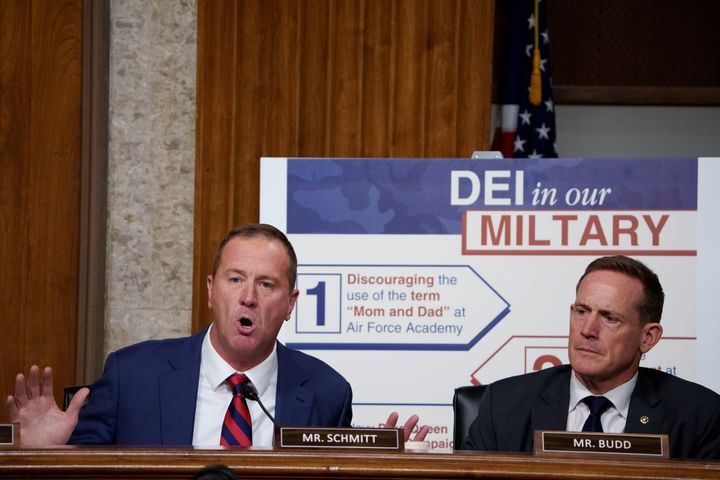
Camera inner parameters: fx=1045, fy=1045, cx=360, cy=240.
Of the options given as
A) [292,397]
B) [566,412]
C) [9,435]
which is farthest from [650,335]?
[9,435]

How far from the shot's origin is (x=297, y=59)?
4785mm

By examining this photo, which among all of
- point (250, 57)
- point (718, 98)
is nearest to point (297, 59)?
point (250, 57)

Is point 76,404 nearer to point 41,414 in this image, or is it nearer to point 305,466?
point 41,414

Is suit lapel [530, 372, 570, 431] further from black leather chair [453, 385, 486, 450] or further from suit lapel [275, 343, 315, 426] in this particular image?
suit lapel [275, 343, 315, 426]

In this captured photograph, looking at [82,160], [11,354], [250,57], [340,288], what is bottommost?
[11,354]

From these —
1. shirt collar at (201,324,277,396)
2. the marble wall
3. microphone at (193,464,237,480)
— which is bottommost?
shirt collar at (201,324,277,396)

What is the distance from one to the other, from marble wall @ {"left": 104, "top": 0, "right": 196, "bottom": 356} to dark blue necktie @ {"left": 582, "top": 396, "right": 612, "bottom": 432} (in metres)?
2.62

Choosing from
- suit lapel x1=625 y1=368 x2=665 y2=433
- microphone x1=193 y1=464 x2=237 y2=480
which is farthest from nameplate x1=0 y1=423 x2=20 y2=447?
suit lapel x1=625 y1=368 x2=665 y2=433

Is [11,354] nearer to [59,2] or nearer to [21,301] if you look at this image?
[21,301]

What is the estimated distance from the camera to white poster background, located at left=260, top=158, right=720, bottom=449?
339 centimetres

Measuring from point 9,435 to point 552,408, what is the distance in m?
1.32

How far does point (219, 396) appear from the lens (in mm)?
2742

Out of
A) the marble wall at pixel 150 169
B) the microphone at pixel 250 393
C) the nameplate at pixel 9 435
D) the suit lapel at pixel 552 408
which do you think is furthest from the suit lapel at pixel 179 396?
the marble wall at pixel 150 169

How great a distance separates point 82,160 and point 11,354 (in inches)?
36.0
